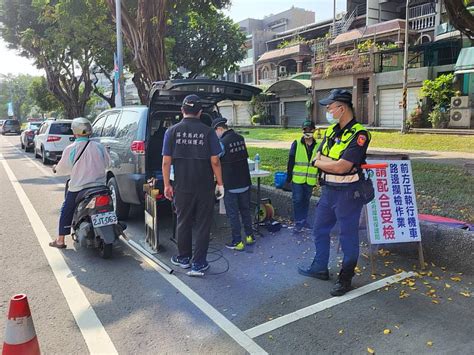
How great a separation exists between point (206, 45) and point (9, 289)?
2635 centimetres

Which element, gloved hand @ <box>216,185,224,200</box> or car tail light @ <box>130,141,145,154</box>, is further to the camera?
car tail light @ <box>130,141,145,154</box>

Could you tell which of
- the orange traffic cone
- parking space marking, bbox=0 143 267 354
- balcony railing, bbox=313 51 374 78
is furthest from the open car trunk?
balcony railing, bbox=313 51 374 78

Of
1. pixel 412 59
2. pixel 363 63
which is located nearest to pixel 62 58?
pixel 363 63

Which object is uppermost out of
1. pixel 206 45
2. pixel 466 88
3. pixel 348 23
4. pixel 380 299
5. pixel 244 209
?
pixel 348 23

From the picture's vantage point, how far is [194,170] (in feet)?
15.0

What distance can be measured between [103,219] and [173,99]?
6.82 feet

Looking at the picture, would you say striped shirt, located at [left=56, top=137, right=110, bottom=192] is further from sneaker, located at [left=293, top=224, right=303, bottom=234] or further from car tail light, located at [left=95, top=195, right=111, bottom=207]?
sneaker, located at [left=293, top=224, right=303, bottom=234]

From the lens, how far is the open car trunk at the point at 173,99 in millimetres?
5434

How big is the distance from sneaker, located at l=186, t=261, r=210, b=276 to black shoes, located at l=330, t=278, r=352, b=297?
4.65 feet

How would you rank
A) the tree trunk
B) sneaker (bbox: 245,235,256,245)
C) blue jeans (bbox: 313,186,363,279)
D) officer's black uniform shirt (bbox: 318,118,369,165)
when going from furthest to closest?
the tree trunk < sneaker (bbox: 245,235,256,245) < blue jeans (bbox: 313,186,363,279) < officer's black uniform shirt (bbox: 318,118,369,165)

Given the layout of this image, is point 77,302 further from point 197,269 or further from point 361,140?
point 361,140

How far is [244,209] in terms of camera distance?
18.9ft

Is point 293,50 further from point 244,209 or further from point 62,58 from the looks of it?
point 244,209

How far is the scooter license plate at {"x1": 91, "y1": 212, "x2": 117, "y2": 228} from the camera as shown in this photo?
511 centimetres
